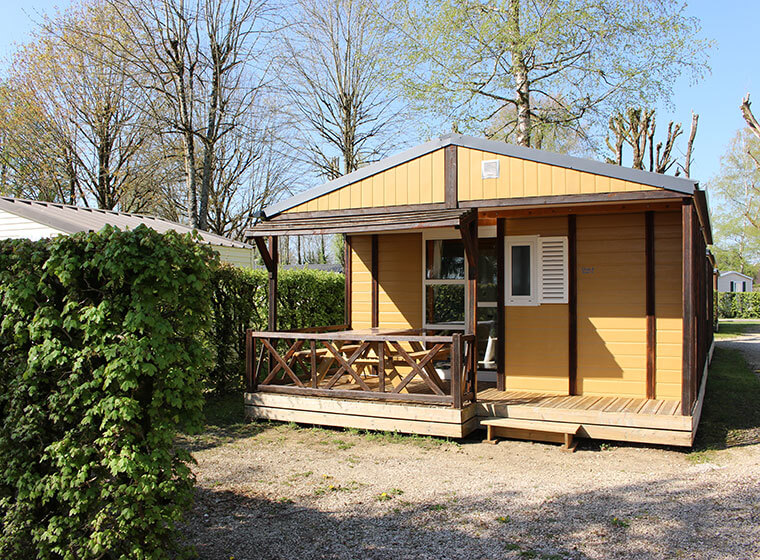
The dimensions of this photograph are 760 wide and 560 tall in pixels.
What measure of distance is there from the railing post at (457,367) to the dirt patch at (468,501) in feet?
1.69

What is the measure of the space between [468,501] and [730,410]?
5.13m

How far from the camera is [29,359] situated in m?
3.09

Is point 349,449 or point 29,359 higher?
point 29,359

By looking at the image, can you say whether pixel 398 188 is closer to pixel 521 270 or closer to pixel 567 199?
pixel 521 270

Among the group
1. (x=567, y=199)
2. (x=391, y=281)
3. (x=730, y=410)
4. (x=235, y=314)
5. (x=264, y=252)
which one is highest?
(x=567, y=199)

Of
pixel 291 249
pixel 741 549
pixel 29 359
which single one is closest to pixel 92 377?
pixel 29 359

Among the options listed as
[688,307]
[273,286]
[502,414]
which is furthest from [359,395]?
[688,307]

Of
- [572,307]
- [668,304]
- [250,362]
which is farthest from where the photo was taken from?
[250,362]

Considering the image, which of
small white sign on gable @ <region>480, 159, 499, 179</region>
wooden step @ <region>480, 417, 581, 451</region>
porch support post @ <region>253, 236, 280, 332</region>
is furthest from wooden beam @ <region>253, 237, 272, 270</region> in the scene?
wooden step @ <region>480, 417, 581, 451</region>

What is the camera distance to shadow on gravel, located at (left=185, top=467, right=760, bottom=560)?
148 inches

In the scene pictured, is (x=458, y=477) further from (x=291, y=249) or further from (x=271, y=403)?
(x=291, y=249)

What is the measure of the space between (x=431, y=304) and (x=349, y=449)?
10.1 feet

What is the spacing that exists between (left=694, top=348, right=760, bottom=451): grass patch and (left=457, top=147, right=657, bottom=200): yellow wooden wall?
9.30ft

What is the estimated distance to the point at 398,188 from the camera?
751 cm
